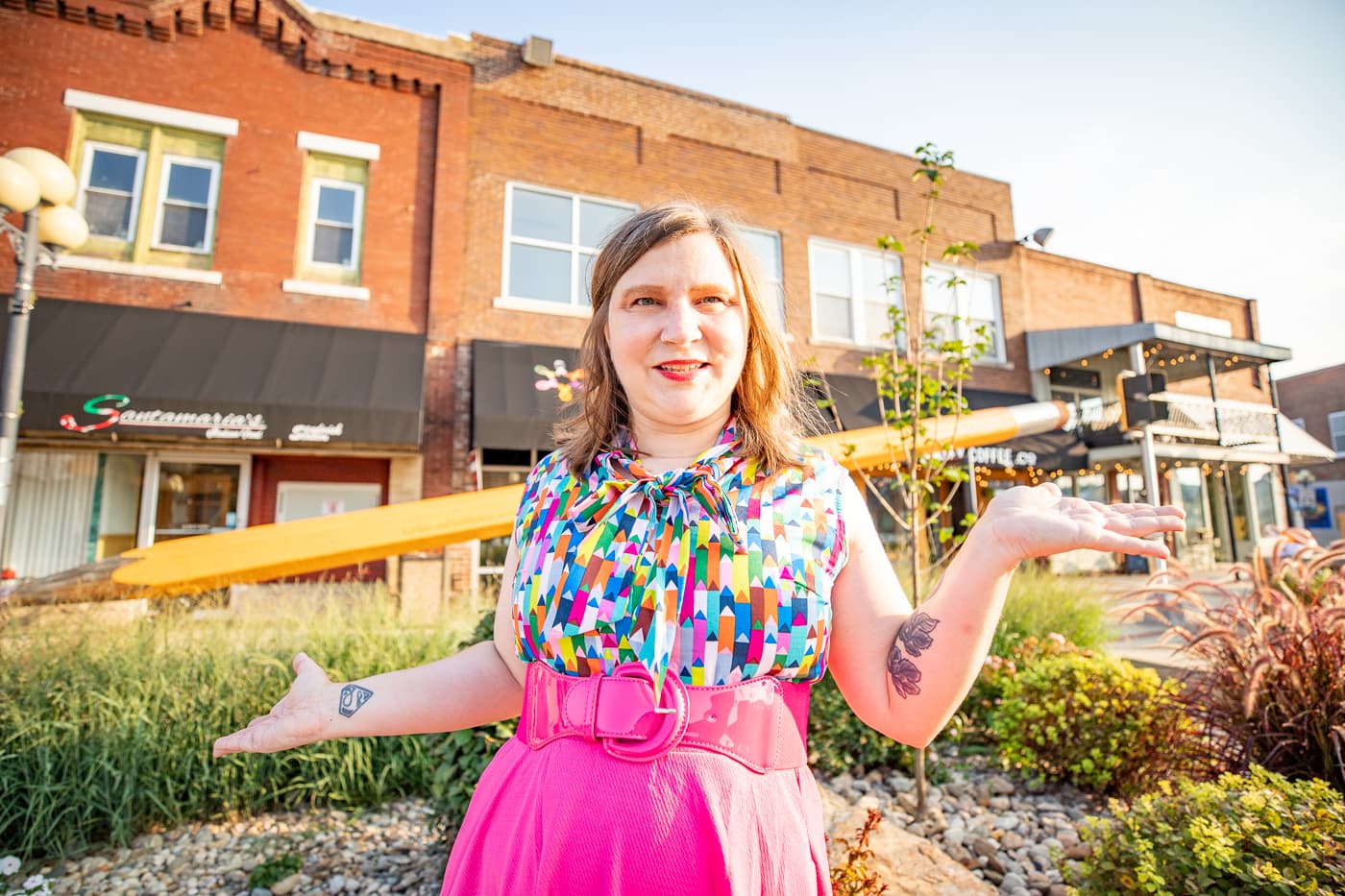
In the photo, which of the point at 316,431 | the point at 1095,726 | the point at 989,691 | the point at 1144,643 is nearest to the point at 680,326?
the point at 1095,726

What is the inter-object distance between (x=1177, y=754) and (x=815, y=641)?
310 centimetres

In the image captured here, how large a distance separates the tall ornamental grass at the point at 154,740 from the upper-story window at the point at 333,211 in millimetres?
6566

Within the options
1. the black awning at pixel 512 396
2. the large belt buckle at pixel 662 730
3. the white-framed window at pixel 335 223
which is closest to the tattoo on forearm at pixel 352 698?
the large belt buckle at pixel 662 730

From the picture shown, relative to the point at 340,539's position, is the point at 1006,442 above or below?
above

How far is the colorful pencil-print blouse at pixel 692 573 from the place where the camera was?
1.07 metres

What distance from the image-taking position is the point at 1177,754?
3.06 metres

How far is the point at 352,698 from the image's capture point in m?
1.37

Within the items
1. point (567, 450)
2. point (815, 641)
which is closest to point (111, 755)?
point (567, 450)

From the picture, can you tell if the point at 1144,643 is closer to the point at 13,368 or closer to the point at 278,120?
the point at 13,368

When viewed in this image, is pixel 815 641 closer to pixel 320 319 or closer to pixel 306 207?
pixel 320 319

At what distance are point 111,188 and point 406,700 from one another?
37.3 feet

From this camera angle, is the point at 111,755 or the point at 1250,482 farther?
the point at 1250,482

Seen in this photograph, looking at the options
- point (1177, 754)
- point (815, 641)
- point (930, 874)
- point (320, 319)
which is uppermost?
point (320, 319)

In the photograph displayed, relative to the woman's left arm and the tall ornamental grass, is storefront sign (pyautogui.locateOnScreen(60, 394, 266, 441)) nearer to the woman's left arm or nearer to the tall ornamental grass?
the tall ornamental grass
